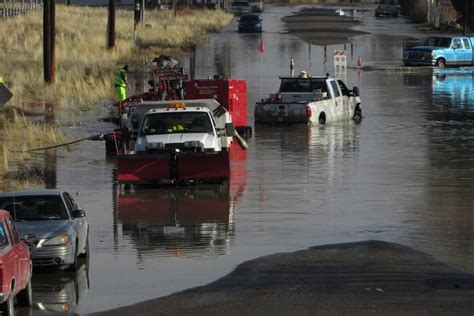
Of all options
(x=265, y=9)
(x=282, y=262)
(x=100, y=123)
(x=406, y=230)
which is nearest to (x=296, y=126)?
(x=100, y=123)

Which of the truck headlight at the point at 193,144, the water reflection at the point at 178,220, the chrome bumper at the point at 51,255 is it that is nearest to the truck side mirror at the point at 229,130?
the truck headlight at the point at 193,144

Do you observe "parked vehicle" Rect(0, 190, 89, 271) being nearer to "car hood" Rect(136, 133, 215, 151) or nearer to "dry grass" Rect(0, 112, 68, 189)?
"dry grass" Rect(0, 112, 68, 189)

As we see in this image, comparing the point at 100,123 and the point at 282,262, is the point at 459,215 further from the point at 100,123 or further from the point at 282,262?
the point at 100,123

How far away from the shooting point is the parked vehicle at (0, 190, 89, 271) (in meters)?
17.4

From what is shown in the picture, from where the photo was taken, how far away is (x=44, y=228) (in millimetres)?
17734

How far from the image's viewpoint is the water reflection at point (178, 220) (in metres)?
20.1

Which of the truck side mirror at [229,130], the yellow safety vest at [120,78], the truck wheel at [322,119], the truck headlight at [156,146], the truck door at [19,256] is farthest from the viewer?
the yellow safety vest at [120,78]

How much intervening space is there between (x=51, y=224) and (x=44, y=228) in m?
0.19

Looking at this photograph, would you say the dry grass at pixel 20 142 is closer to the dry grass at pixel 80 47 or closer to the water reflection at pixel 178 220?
the water reflection at pixel 178 220

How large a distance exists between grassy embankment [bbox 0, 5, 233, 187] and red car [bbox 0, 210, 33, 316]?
12.3m

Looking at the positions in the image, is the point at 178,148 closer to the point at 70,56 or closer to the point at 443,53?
the point at 70,56

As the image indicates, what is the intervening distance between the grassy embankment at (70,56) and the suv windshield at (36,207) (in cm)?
828

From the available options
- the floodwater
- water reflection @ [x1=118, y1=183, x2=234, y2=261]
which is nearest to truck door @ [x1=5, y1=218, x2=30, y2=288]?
the floodwater

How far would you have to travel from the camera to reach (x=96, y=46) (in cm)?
6844
